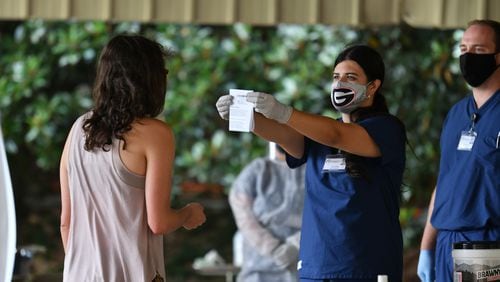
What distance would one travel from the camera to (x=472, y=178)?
13.0 ft

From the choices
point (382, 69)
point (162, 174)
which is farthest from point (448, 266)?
point (162, 174)

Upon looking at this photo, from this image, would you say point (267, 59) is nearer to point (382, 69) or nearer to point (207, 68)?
point (207, 68)

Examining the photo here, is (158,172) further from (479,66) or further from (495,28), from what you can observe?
(495,28)

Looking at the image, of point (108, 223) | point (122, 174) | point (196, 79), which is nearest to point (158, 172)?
point (122, 174)

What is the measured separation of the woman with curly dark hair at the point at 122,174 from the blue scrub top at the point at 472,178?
1206 millimetres

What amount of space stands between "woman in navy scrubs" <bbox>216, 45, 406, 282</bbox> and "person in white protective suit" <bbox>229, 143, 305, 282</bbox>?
5.85ft

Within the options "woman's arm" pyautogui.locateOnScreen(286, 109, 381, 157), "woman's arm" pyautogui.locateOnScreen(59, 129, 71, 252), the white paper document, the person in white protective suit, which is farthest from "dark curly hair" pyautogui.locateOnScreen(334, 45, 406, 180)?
the person in white protective suit

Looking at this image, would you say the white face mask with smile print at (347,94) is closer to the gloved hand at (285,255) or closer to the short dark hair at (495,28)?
the short dark hair at (495,28)

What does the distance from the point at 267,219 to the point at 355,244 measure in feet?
6.79

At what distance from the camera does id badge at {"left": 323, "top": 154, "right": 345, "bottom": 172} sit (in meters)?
3.56

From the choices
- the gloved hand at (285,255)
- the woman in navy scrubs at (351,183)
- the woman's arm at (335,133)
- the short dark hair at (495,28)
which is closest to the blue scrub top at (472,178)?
the short dark hair at (495,28)

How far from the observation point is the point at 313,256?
11.8 feet

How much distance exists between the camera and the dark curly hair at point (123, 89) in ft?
10.5

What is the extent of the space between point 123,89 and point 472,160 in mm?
1425
